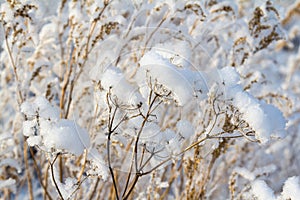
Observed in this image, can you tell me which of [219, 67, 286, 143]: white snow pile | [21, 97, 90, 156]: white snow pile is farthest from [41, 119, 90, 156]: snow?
[219, 67, 286, 143]: white snow pile

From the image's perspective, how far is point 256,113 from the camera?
69 centimetres

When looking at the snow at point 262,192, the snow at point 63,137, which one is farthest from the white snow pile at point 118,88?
the snow at point 262,192

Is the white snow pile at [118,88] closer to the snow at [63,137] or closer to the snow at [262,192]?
the snow at [63,137]

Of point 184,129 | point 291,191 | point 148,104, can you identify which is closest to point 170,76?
point 148,104

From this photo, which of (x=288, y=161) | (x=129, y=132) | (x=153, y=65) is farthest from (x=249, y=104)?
(x=288, y=161)

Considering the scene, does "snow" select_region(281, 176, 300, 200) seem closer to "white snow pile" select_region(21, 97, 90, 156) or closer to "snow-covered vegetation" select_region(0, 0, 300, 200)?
"snow-covered vegetation" select_region(0, 0, 300, 200)

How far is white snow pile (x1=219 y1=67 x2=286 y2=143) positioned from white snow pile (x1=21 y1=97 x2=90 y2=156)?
0.28m

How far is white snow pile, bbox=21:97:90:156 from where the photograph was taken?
706mm

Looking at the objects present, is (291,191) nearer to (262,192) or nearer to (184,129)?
(262,192)

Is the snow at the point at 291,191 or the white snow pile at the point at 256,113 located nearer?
the white snow pile at the point at 256,113

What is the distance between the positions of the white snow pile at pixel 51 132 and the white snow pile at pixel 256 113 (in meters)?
0.28

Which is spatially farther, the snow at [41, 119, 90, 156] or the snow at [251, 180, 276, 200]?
the snow at [251, 180, 276, 200]

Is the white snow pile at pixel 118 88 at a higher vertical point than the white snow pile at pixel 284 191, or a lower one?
higher

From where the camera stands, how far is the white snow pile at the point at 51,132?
27.8 inches
